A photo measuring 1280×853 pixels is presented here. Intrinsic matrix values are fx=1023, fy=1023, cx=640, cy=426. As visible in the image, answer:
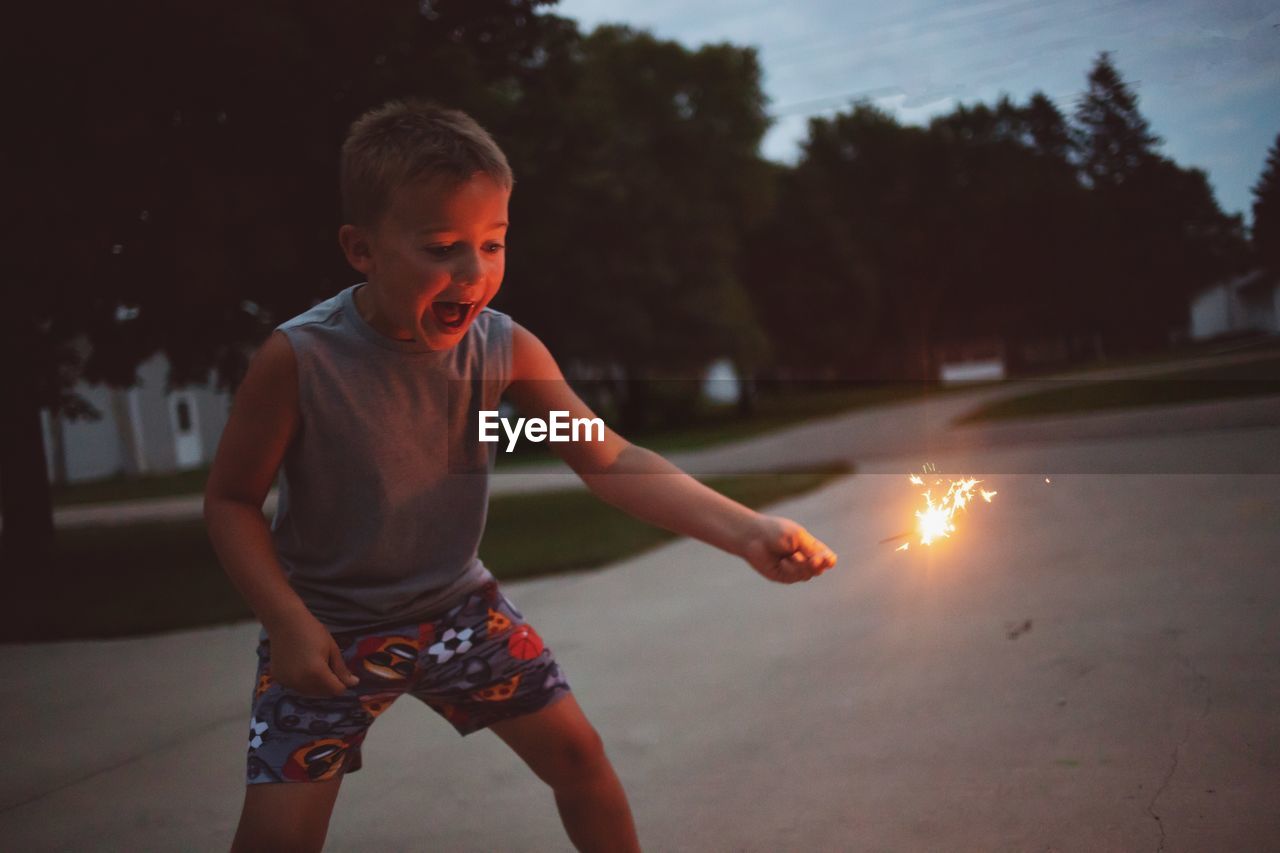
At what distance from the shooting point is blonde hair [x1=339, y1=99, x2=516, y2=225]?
1.69m

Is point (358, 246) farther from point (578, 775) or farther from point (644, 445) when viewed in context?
point (644, 445)

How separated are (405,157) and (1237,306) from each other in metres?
1.92

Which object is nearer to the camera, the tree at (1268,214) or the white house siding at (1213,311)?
the tree at (1268,214)

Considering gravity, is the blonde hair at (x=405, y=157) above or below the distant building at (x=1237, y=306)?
above

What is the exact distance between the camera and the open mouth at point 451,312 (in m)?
1.72

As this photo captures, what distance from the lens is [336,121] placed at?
6.68 metres

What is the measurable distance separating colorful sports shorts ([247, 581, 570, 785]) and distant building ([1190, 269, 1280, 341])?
171 cm

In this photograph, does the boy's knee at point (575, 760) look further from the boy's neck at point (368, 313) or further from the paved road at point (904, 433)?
the paved road at point (904, 433)

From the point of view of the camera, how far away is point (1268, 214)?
227cm

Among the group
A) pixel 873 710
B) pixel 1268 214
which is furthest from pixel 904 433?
pixel 1268 214

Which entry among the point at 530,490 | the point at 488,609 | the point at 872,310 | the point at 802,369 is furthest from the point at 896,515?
the point at 802,369

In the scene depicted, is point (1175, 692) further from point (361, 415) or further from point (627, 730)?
point (361, 415)

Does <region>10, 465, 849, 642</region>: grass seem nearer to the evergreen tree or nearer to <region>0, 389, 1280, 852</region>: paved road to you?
<region>0, 389, 1280, 852</region>: paved road

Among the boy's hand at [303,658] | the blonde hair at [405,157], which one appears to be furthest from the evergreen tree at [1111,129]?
the boy's hand at [303,658]
